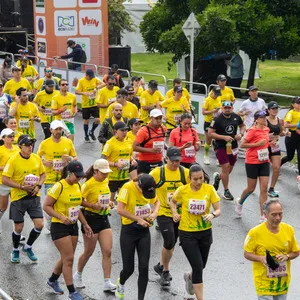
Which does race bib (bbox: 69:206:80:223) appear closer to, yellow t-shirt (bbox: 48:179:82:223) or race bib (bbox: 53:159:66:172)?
yellow t-shirt (bbox: 48:179:82:223)

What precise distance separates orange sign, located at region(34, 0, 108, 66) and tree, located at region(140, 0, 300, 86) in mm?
3841

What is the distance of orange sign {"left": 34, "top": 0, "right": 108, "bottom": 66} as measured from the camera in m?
29.5

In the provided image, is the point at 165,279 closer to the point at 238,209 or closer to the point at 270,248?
the point at 270,248

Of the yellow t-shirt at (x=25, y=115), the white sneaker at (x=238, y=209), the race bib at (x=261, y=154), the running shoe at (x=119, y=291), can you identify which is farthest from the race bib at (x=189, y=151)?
the yellow t-shirt at (x=25, y=115)

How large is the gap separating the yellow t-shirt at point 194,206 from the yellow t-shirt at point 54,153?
3.32 m

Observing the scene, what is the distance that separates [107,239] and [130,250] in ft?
2.28

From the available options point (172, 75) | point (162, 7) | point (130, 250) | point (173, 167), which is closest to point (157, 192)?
point (173, 167)

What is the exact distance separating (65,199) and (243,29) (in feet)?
52.2

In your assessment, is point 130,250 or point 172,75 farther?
point 172,75

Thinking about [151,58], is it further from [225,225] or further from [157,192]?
[157,192]

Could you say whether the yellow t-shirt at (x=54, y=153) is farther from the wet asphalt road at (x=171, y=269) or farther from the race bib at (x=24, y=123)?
the race bib at (x=24, y=123)

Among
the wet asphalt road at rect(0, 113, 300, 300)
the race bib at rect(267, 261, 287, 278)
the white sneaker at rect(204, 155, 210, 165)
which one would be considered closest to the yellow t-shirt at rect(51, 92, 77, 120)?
the white sneaker at rect(204, 155, 210, 165)

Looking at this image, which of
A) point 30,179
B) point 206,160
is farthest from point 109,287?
point 206,160

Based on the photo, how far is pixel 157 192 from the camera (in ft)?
36.1
